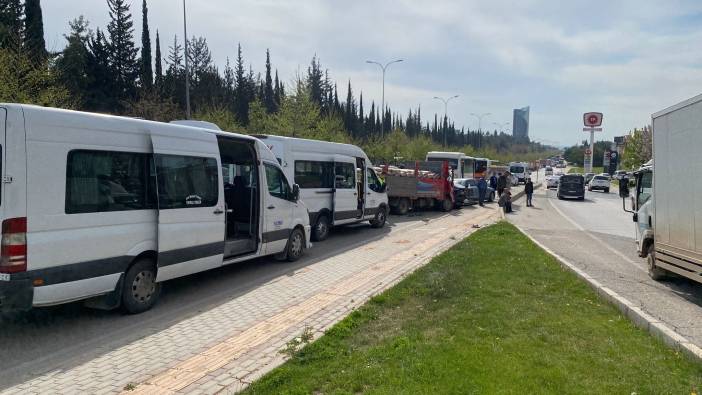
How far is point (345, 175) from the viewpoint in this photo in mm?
14406

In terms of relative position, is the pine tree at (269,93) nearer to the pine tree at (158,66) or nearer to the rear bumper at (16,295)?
the pine tree at (158,66)

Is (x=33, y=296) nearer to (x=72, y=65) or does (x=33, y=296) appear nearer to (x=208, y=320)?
(x=208, y=320)

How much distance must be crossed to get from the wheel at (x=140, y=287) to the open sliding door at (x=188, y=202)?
14 cm

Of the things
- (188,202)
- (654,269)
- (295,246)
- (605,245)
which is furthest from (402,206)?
(188,202)

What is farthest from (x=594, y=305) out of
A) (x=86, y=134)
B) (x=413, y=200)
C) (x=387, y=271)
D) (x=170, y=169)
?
(x=413, y=200)

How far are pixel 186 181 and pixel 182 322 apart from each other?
2135 millimetres

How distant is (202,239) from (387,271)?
3547 mm

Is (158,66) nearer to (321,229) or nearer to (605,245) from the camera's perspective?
(321,229)

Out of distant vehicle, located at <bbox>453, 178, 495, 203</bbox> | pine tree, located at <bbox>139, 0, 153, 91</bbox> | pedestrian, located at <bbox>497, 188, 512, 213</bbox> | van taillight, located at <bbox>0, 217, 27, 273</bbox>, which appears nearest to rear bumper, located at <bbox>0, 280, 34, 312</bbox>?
van taillight, located at <bbox>0, 217, 27, 273</bbox>

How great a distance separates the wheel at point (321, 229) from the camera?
44.0 ft

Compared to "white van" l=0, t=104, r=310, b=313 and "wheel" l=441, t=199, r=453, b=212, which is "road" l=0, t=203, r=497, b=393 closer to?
"white van" l=0, t=104, r=310, b=313

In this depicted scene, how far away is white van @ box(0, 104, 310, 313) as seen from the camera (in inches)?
205

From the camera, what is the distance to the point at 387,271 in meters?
9.37

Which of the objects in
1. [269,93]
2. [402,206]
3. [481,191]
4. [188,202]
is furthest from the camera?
[269,93]
